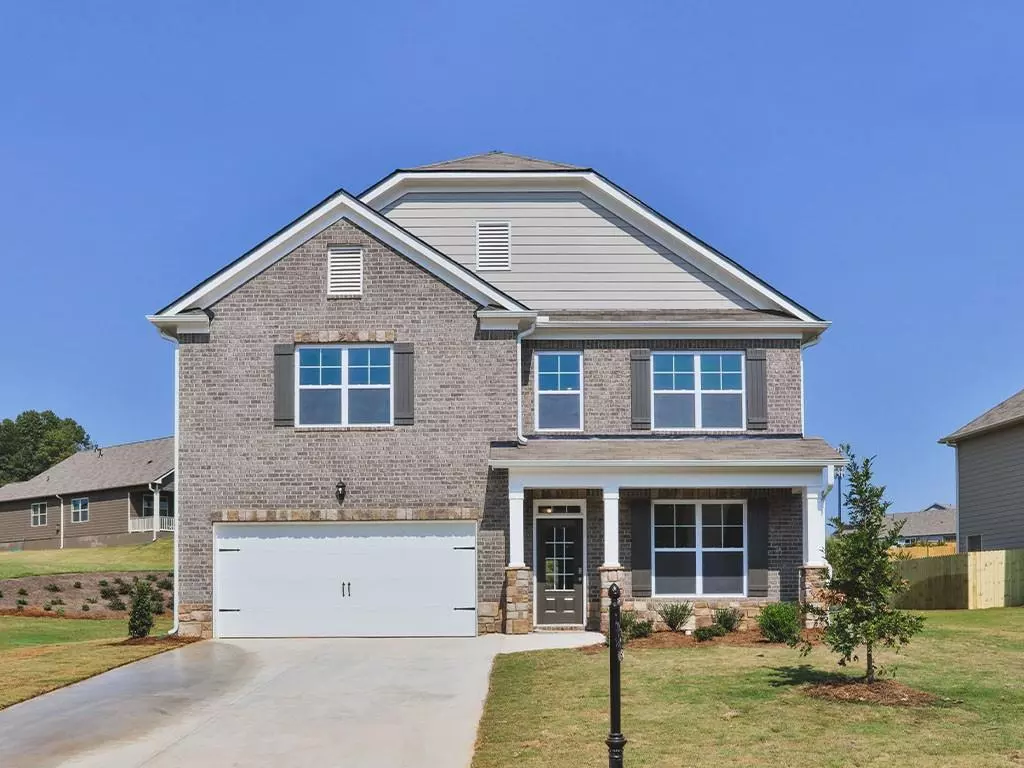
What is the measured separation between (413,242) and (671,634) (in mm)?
8487

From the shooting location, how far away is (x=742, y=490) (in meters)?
21.9

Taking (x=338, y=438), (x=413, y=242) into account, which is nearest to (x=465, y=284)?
(x=413, y=242)

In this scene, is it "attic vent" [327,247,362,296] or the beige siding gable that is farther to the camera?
the beige siding gable

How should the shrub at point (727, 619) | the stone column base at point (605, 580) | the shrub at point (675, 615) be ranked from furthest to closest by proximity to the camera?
the stone column base at point (605, 580) → the shrub at point (675, 615) → the shrub at point (727, 619)

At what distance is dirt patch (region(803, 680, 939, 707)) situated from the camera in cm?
1246

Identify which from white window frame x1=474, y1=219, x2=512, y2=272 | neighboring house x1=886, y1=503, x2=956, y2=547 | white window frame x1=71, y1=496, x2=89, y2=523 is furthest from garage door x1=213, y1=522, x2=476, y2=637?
neighboring house x1=886, y1=503, x2=956, y2=547

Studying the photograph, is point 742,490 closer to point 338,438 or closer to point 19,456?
point 338,438

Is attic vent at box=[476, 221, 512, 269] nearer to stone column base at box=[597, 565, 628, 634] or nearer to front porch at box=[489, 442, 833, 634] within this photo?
front porch at box=[489, 442, 833, 634]

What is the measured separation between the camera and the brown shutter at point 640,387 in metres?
22.3

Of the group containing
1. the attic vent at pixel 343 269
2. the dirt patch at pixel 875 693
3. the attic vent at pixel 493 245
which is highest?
the attic vent at pixel 493 245

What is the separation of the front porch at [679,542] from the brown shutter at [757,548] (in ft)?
0.06

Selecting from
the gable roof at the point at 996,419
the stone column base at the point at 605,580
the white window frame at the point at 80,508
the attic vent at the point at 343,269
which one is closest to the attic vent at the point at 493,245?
the attic vent at the point at 343,269

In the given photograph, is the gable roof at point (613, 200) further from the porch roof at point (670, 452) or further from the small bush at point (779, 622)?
the small bush at point (779, 622)

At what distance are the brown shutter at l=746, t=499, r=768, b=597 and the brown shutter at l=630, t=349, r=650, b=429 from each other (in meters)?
2.56
